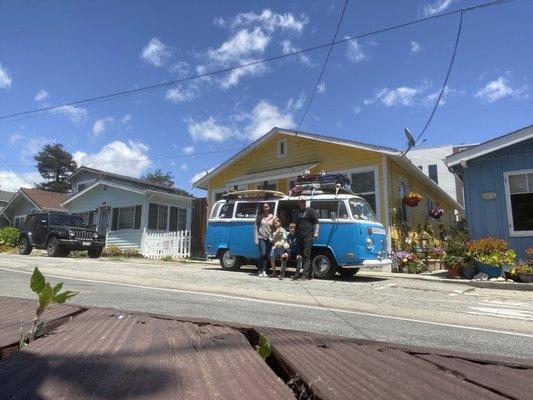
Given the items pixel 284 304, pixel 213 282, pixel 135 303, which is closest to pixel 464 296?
pixel 284 304

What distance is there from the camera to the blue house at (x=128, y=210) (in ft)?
79.3

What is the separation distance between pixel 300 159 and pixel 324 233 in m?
6.87

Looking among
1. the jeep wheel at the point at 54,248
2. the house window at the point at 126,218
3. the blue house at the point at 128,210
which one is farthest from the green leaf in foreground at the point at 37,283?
the house window at the point at 126,218

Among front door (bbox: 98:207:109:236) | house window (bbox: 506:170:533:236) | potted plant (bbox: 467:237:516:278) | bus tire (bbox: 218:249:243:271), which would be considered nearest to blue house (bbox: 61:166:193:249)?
front door (bbox: 98:207:109:236)

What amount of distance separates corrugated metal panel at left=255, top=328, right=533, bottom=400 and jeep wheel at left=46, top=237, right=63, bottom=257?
2000cm

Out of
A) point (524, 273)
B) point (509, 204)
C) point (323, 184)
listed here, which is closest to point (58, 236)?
point (323, 184)

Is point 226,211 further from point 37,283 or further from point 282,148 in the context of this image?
A: point 37,283

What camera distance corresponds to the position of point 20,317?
1826 mm

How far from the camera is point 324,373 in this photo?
3.72 ft

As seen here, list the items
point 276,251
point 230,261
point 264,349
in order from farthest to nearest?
point 230,261 < point 276,251 < point 264,349

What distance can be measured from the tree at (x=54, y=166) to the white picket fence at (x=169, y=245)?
52584 mm

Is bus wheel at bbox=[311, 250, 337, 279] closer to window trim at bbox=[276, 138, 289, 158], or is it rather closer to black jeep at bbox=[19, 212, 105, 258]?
window trim at bbox=[276, 138, 289, 158]

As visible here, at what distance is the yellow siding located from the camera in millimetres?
15894

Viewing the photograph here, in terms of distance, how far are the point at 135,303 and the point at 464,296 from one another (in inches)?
243
